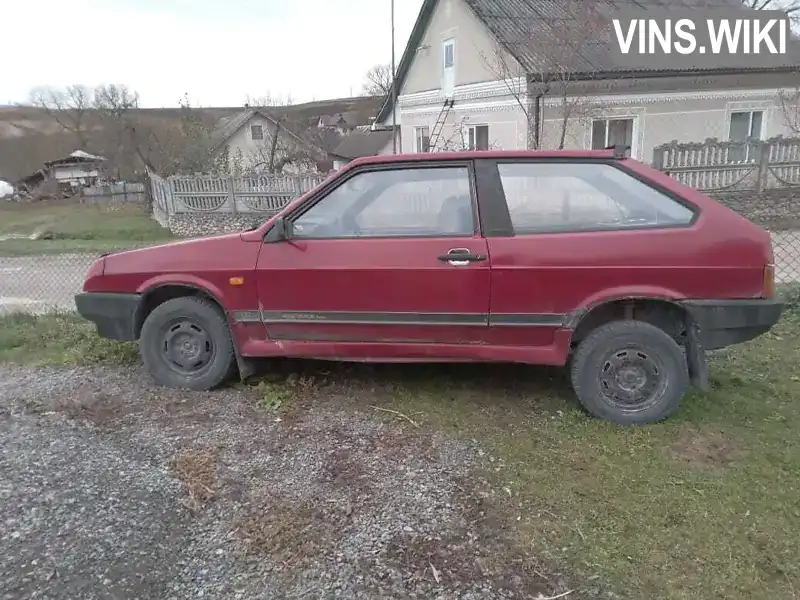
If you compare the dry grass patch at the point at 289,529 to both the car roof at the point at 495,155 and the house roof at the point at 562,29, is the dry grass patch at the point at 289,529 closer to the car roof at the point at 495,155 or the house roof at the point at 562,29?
the car roof at the point at 495,155

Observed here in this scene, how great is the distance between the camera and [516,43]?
1525cm

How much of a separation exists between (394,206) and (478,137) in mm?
14721

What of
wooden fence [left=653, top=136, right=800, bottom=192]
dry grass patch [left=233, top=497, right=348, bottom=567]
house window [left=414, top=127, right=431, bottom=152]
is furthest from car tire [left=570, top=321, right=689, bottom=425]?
house window [left=414, top=127, right=431, bottom=152]

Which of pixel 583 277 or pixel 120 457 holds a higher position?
pixel 583 277

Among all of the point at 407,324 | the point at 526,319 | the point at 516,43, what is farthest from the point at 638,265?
the point at 516,43

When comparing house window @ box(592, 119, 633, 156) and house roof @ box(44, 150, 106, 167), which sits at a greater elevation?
house roof @ box(44, 150, 106, 167)

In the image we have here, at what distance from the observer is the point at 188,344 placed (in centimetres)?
432

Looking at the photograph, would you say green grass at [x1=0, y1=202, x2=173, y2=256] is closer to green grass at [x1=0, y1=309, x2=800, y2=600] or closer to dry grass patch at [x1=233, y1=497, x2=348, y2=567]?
green grass at [x1=0, y1=309, x2=800, y2=600]

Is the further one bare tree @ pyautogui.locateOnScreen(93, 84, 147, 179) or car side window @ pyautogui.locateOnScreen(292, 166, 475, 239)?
bare tree @ pyautogui.locateOnScreen(93, 84, 147, 179)

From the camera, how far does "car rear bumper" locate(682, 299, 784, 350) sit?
349 centimetres

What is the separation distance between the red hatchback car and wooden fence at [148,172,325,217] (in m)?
11.6

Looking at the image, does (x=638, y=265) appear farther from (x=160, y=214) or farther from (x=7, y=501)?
(x=160, y=214)

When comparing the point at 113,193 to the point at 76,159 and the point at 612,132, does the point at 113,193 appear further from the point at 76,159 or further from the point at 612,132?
the point at 612,132

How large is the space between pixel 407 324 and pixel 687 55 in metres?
15.5
